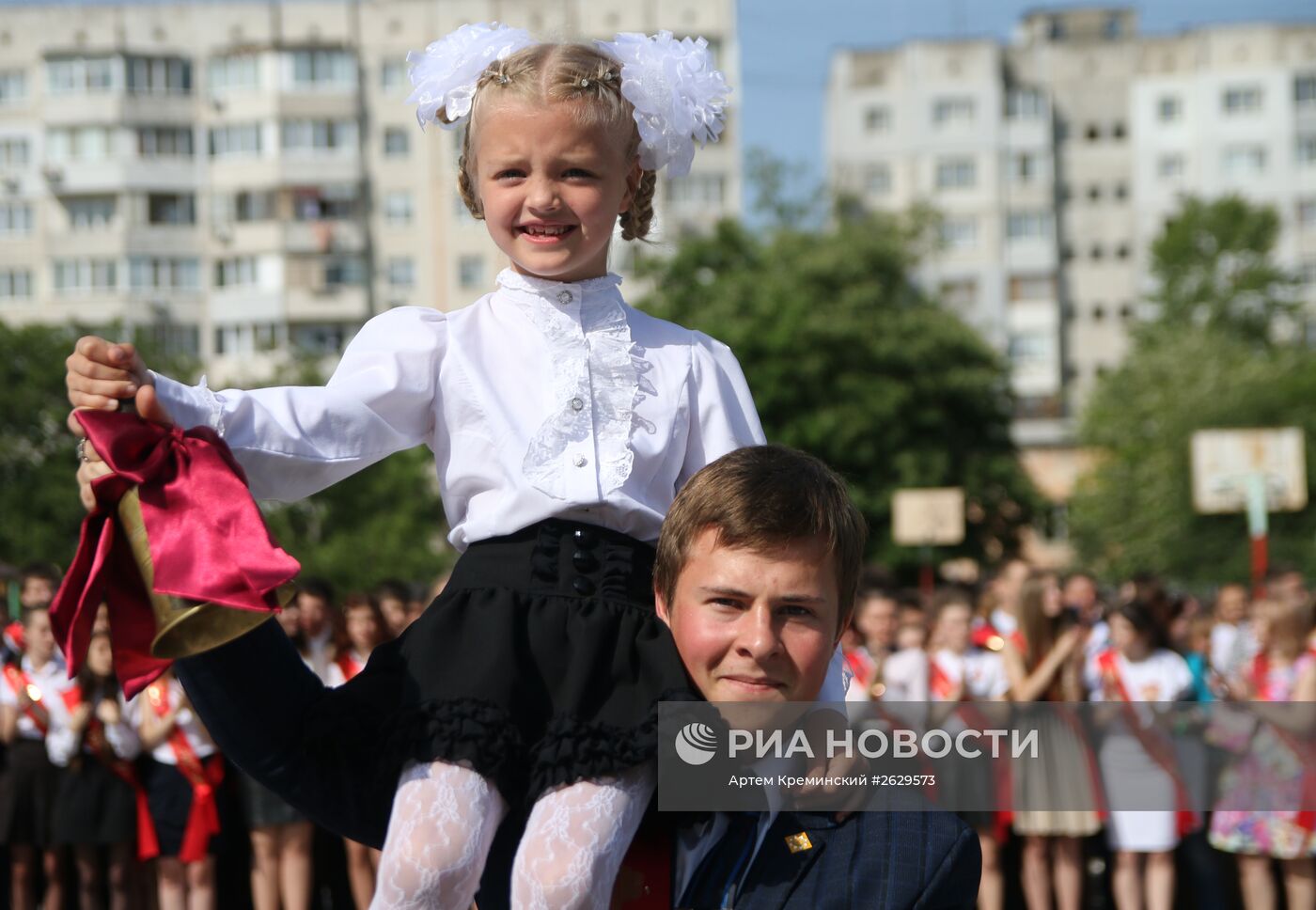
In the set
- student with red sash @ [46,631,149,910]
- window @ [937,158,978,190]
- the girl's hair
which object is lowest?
student with red sash @ [46,631,149,910]

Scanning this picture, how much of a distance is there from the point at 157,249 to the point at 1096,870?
52.0 m

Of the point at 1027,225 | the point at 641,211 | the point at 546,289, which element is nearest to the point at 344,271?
the point at 1027,225

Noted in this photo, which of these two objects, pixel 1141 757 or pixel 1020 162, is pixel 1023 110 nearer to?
pixel 1020 162

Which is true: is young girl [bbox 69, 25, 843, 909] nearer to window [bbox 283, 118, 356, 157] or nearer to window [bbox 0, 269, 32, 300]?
window [bbox 283, 118, 356, 157]

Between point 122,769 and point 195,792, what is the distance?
410 millimetres

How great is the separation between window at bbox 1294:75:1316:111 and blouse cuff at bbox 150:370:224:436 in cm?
7054

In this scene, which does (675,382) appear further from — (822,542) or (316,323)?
(316,323)

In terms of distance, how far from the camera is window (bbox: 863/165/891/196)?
2638 inches

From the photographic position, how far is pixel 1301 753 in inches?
367

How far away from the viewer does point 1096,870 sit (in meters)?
11.0

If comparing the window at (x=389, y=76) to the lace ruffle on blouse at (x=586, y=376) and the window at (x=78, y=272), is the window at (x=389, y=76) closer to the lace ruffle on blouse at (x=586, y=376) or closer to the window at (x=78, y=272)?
the window at (x=78, y=272)

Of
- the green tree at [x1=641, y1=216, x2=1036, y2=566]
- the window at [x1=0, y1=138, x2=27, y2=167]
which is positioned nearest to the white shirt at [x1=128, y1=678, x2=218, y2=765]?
the green tree at [x1=641, y1=216, x2=1036, y2=566]

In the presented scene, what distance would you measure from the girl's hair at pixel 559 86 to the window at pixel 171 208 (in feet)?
190

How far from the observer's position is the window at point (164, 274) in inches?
2307
